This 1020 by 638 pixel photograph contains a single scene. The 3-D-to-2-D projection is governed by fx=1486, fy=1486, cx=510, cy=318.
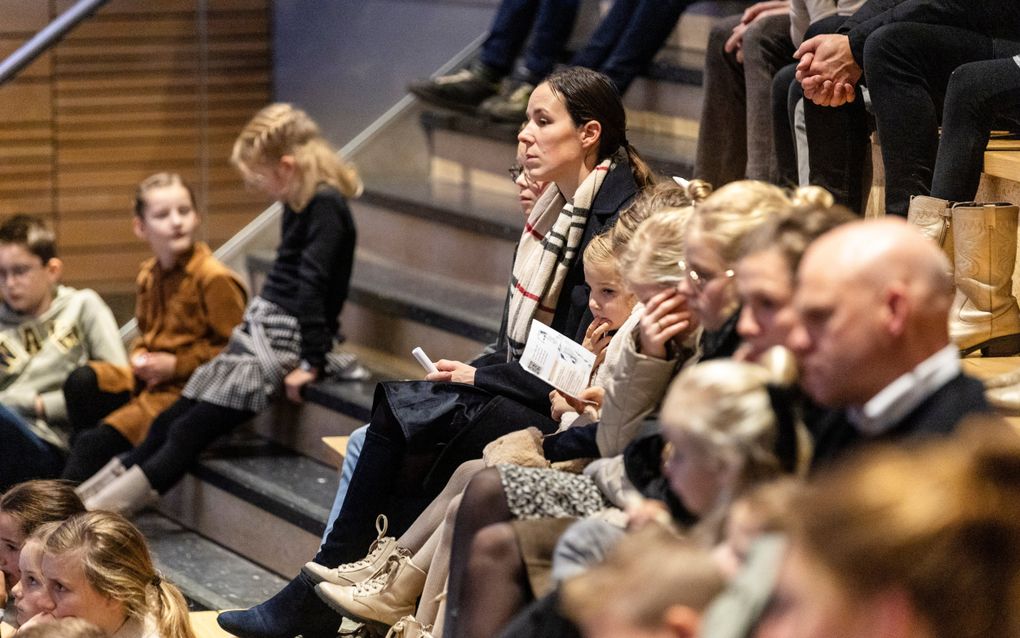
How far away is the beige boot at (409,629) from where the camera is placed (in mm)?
2779

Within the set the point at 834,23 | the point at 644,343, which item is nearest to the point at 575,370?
the point at 644,343

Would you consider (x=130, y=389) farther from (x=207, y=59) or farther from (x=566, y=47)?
(x=566, y=47)

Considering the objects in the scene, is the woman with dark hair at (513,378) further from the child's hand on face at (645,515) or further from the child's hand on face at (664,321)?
the child's hand on face at (645,515)

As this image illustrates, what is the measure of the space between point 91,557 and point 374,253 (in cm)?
244

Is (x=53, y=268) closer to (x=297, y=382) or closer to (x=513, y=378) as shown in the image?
(x=297, y=382)

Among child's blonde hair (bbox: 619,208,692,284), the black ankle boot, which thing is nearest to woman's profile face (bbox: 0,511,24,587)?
the black ankle boot

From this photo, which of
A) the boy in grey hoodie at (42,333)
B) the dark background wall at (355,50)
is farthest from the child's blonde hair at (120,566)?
the dark background wall at (355,50)

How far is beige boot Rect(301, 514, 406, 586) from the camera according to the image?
9.83 feet

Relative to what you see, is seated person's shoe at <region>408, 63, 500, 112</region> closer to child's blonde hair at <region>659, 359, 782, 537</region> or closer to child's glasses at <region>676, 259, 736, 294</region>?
child's glasses at <region>676, 259, 736, 294</region>

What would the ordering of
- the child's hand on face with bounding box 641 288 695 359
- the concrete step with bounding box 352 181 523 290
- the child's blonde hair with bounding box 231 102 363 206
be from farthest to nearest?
the concrete step with bounding box 352 181 523 290 → the child's blonde hair with bounding box 231 102 363 206 → the child's hand on face with bounding box 641 288 695 359

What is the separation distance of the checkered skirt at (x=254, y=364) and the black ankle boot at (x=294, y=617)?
129cm

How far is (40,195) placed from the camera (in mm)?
5137

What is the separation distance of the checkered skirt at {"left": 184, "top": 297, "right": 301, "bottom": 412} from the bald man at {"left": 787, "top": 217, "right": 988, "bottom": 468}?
271 centimetres

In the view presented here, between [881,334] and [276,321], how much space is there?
112 inches
